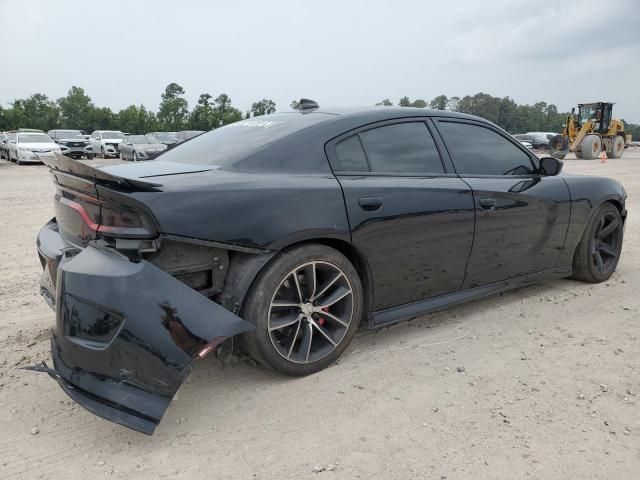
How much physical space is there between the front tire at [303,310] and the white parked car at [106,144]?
25.6 metres

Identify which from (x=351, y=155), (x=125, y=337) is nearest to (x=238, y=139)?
(x=351, y=155)

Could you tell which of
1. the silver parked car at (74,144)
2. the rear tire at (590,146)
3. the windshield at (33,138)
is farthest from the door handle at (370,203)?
the rear tire at (590,146)

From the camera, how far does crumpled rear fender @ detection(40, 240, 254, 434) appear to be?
7.49 ft

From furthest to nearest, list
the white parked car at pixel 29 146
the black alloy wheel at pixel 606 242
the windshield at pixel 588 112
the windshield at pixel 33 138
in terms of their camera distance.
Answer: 1. the windshield at pixel 588 112
2. the windshield at pixel 33 138
3. the white parked car at pixel 29 146
4. the black alloy wheel at pixel 606 242

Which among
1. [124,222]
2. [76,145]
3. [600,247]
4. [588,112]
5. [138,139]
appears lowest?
[600,247]

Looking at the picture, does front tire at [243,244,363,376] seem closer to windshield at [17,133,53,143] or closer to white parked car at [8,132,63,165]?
white parked car at [8,132,63,165]

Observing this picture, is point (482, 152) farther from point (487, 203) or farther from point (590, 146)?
point (590, 146)

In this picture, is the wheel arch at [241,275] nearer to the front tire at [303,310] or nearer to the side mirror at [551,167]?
the front tire at [303,310]

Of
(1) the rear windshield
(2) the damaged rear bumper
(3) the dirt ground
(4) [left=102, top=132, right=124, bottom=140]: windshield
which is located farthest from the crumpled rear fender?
(4) [left=102, top=132, right=124, bottom=140]: windshield

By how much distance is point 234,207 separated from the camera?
2600 mm

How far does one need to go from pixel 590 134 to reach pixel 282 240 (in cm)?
2612

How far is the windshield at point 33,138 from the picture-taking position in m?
21.3

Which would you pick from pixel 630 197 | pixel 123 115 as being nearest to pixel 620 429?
pixel 630 197

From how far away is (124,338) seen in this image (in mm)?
2283
